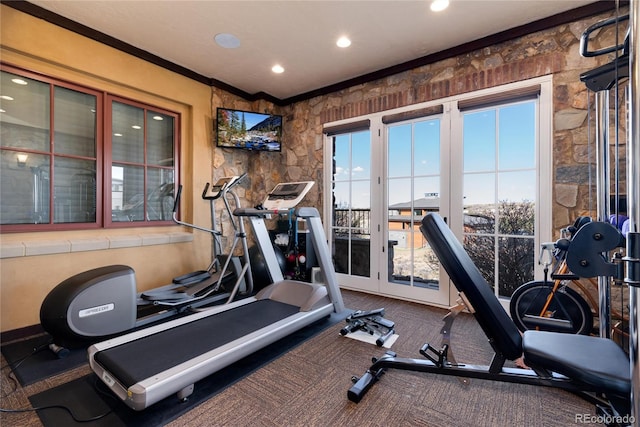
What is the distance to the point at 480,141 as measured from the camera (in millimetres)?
3057

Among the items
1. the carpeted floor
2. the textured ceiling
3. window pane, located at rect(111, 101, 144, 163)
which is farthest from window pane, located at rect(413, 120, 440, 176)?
window pane, located at rect(111, 101, 144, 163)

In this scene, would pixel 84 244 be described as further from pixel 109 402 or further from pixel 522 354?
pixel 522 354

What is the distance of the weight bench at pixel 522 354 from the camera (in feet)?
3.54

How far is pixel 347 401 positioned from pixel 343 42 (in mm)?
3237

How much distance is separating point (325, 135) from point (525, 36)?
2.44 m

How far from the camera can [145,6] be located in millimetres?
2518

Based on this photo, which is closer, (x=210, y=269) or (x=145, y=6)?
(x=145, y=6)

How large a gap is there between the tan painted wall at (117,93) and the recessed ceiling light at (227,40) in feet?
2.95

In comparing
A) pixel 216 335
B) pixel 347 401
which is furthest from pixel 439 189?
pixel 216 335

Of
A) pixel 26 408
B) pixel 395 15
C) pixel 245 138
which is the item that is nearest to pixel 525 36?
pixel 395 15

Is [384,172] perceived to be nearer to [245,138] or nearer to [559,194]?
[559,194]

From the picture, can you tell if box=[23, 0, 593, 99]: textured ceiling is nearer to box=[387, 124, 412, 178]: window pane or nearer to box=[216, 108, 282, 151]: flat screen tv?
box=[216, 108, 282, 151]: flat screen tv

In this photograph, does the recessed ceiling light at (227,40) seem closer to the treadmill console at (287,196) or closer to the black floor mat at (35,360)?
the treadmill console at (287,196)

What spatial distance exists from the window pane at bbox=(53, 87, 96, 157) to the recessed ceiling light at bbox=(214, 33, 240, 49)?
58.2 inches
